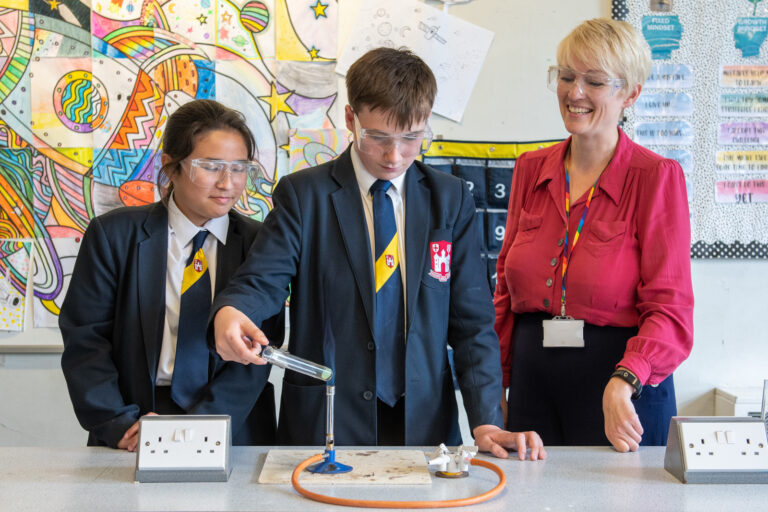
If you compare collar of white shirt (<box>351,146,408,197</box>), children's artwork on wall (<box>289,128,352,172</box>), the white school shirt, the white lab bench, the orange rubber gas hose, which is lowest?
the white lab bench

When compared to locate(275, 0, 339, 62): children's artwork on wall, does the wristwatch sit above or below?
below

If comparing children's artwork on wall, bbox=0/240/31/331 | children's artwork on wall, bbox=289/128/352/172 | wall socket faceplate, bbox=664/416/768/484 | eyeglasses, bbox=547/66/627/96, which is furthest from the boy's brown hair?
children's artwork on wall, bbox=0/240/31/331

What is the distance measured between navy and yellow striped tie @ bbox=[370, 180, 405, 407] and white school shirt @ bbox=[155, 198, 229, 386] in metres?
0.39

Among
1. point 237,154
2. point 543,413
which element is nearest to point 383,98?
point 237,154

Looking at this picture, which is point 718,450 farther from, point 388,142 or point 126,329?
point 126,329

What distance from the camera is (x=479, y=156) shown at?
2.75 meters

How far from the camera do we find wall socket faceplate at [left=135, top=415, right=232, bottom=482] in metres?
1.26

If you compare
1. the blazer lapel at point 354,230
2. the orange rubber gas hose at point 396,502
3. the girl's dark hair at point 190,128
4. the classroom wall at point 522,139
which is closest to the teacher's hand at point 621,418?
the orange rubber gas hose at point 396,502

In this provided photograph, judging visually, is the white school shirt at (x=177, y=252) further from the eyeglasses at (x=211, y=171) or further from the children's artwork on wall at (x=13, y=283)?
the children's artwork on wall at (x=13, y=283)

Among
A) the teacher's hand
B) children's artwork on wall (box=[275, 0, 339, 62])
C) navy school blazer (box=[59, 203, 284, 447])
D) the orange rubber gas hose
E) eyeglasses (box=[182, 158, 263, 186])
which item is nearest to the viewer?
the orange rubber gas hose

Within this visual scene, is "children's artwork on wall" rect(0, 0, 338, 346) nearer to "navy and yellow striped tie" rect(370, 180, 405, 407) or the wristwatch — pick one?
"navy and yellow striped tie" rect(370, 180, 405, 407)

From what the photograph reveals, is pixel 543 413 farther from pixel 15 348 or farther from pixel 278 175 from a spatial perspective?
pixel 15 348

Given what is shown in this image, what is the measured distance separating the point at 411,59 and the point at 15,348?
1.93 m

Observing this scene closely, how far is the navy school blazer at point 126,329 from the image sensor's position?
1.60 m
